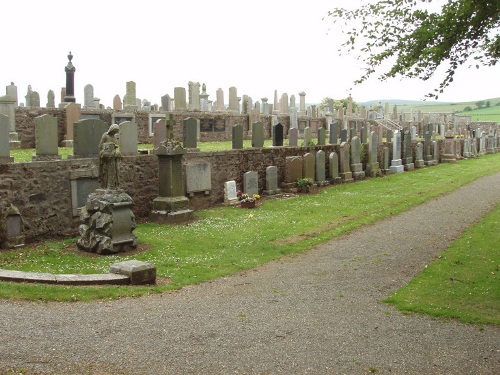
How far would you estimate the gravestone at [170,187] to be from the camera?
14.0 meters

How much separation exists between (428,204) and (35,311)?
43.1ft

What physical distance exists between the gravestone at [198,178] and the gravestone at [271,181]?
2911 millimetres

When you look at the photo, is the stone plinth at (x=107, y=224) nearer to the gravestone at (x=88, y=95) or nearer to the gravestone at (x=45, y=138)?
the gravestone at (x=45, y=138)

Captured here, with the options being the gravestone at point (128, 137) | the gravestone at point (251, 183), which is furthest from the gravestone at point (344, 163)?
the gravestone at point (128, 137)

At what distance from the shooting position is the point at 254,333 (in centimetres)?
628

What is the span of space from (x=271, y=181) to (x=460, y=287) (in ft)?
35.8

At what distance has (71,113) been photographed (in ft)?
66.8

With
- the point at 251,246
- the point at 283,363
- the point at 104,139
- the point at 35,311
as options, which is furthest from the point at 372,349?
the point at 104,139

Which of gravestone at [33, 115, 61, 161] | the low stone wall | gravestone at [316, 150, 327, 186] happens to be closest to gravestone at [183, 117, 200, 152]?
the low stone wall

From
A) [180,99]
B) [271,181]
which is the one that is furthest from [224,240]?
[180,99]

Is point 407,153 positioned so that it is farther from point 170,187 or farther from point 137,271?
point 137,271

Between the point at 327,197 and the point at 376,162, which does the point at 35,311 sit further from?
the point at 376,162

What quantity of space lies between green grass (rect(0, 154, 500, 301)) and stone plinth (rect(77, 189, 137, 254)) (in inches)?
10.4

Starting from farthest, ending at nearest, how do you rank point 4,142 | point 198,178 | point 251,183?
point 251,183
point 198,178
point 4,142
